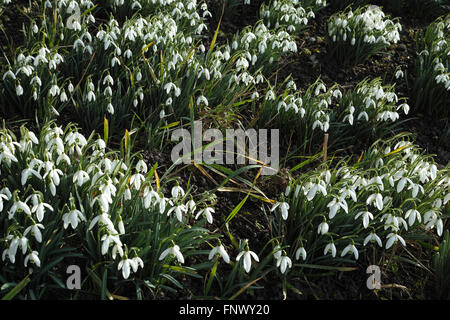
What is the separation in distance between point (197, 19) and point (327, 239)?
7.57 ft

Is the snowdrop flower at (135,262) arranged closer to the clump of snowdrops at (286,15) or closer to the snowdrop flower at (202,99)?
the snowdrop flower at (202,99)

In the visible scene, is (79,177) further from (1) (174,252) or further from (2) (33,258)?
(1) (174,252)

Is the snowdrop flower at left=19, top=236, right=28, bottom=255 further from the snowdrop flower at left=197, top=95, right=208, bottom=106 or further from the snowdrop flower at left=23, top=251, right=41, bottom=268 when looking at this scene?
the snowdrop flower at left=197, top=95, right=208, bottom=106

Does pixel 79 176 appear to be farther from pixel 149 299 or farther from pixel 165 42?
pixel 165 42

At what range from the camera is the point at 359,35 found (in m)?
4.02

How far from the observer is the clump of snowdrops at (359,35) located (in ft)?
13.1

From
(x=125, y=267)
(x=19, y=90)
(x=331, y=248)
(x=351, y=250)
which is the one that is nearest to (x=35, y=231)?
(x=125, y=267)

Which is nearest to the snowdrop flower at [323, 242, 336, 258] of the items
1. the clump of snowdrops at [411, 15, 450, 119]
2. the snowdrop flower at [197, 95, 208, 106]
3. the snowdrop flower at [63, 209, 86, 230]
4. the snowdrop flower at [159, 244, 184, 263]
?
the snowdrop flower at [159, 244, 184, 263]

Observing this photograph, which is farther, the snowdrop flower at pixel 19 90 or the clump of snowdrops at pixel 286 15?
the clump of snowdrops at pixel 286 15

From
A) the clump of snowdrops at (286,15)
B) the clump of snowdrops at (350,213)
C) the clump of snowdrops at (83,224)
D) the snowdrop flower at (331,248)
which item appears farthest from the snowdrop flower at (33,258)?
the clump of snowdrops at (286,15)

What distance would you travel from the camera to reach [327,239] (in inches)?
96.8

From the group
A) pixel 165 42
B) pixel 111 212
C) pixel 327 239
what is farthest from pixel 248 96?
pixel 111 212

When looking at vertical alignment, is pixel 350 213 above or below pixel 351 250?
above

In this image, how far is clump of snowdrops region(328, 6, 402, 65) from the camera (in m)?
3.99
